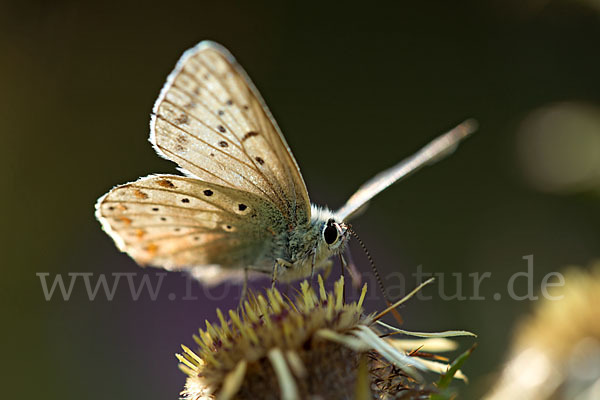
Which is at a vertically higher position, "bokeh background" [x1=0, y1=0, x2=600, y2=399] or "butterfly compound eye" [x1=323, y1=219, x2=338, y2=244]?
"bokeh background" [x1=0, y1=0, x2=600, y2=399]

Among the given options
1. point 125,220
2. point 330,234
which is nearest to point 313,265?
point 330,234

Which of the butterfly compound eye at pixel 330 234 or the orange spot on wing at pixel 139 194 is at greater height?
the orange spot on wing at pixel 139 194

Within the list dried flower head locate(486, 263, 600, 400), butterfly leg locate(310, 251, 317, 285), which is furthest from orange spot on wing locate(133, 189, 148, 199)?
dried flower head locate(486, 263, 600, 400)

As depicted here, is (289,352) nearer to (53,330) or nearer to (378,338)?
(378,338)

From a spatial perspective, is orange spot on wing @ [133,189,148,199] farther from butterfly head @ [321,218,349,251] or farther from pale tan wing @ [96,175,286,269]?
butterfly head @ [321,218,349,251]

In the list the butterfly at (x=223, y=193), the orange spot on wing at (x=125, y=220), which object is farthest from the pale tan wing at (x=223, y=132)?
the orange spot on wing at (x=125, y=220)

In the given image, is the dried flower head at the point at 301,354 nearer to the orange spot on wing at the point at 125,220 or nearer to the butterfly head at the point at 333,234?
the butterfly head at the point at 333,234

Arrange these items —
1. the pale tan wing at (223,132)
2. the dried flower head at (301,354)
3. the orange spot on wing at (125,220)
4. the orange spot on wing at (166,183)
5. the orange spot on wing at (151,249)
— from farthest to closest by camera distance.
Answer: the orange spot on wing at (151,249), the orange spot on wing at (125,220), the orange spot on wing at (166,183), the pale tan wing at (223,132), the dried flower head at (301,354)
